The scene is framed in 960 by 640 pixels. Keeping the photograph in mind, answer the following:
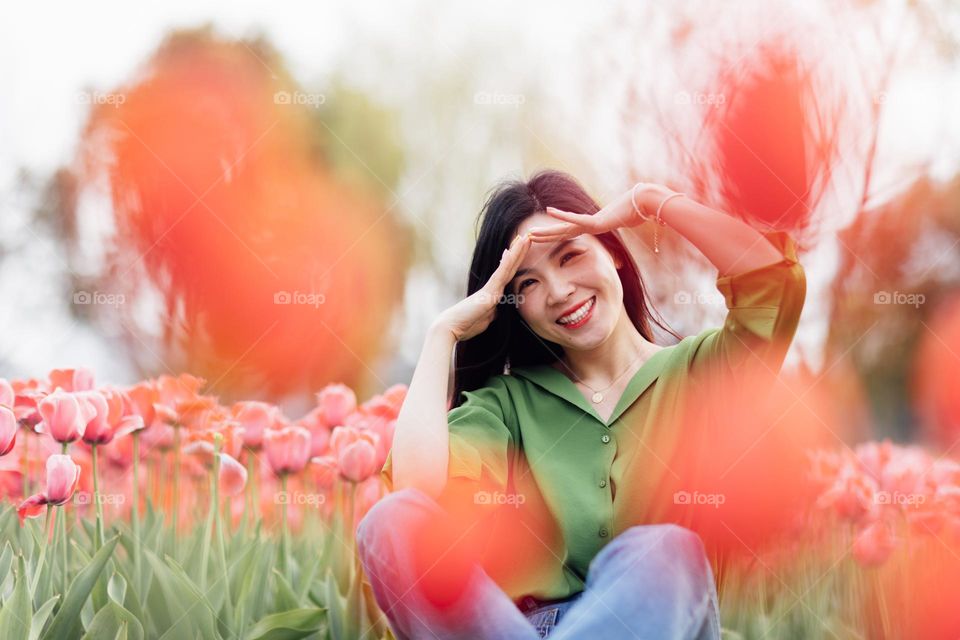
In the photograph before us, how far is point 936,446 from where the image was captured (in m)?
1.63

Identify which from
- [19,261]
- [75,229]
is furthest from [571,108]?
[19,261]

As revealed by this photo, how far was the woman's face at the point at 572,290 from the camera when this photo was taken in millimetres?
1256

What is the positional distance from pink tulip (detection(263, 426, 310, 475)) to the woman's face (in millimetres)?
465

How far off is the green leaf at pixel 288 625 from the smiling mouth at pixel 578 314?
53cm

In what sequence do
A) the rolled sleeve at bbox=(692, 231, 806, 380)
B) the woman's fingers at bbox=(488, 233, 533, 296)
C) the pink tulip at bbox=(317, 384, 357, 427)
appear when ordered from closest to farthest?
the rolled sleeve at bbox=(692, 231, 806, 380) < the woman's fingers at bbox=(488, 233, 533, 296) < the pink tulip at bbox=(317, 384, 357, 427)

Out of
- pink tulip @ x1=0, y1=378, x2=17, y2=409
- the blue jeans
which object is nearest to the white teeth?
the blue jeans

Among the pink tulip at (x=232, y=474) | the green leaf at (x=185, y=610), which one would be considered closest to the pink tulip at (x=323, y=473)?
the pink tulip at (x=232, y=474)

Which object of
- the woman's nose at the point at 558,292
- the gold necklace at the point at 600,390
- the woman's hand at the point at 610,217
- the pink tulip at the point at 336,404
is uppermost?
the woman's hand at the point at 610,217

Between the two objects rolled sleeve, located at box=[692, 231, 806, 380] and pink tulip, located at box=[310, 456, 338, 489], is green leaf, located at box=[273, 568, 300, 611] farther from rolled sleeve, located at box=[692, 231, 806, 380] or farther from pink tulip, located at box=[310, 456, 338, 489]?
rolled sleeve, located at box=[692, 231, 806, 380]

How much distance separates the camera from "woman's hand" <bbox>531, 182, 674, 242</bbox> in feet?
3.97

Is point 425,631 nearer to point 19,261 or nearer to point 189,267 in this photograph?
point 189,267

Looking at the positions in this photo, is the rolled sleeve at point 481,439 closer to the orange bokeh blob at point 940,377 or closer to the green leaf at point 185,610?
the green leaf at point 185,610

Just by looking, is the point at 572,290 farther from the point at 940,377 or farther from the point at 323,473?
the point at 940,377

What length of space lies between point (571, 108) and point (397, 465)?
77cm
